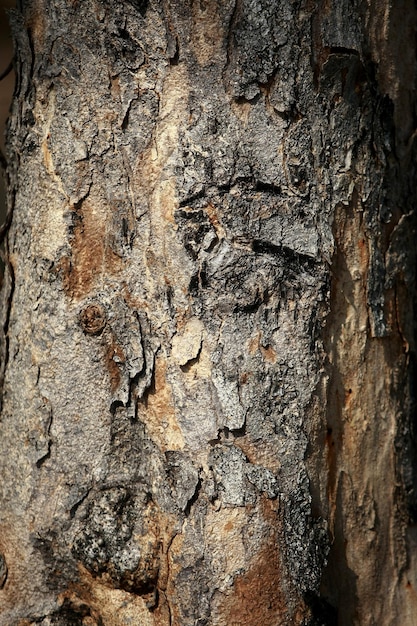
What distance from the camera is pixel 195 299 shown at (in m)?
0.95

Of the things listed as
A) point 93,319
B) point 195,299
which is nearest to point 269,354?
point 195,299

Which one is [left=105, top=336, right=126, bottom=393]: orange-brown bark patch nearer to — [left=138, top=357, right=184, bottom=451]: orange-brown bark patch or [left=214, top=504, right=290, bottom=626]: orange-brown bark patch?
[left=138, top=357, right=184, bottom=451]: orange-brown bark patch

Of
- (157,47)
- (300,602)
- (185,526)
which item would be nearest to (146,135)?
(157,47)

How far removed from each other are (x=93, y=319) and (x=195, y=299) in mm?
153

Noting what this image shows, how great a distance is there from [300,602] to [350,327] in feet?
1.26

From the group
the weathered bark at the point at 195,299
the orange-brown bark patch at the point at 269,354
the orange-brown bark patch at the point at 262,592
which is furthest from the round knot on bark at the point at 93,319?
the orange-brown bark patch at the point at 262,592

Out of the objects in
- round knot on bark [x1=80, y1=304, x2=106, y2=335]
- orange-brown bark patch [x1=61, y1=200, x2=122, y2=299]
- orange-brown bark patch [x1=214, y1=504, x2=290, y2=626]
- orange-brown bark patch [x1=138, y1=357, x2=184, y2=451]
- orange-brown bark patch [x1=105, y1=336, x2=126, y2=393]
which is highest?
orange-brown bark patch [x1=61, y1=200, x2=122, y2=299]

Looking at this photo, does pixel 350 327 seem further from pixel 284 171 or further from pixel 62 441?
pixel 62 441

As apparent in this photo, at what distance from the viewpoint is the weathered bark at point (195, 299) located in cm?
94

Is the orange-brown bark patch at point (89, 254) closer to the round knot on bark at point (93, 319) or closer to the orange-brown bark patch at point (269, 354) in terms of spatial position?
the round knot on bark at point (93, 319)

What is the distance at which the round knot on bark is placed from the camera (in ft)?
3.26

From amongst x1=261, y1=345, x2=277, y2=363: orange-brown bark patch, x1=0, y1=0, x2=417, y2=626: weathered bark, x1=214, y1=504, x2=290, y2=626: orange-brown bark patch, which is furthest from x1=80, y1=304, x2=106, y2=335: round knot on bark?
x1=214, y1=504, x2=290, y2=626: orange-brown bark patch

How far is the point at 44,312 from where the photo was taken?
104 cm

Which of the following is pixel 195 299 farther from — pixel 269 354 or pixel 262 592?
pixel 262 592
